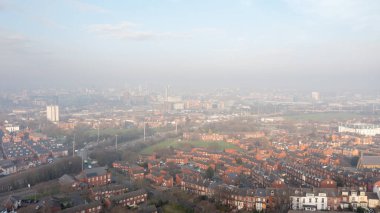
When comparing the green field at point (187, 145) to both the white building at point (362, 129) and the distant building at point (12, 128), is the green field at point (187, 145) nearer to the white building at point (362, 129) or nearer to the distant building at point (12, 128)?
the white building at point (362, 129)

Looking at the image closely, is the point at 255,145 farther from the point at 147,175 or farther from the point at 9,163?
the point at 9,163

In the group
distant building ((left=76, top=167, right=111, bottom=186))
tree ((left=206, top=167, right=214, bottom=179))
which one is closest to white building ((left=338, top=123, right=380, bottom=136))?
tree ((left=206, top=167, right=214, bottom=179))

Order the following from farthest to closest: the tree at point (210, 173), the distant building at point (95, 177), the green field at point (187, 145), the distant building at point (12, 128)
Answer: the distant building at point (12, 128) < the green field at point (187, 145) < the tree at point (210, 173) < the distant building at point (95, 177)

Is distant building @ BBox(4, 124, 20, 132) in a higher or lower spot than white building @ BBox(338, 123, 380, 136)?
higher

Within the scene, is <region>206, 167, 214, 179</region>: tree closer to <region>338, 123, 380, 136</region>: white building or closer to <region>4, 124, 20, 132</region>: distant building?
<region>338, 123, 380, 136</region>: white building

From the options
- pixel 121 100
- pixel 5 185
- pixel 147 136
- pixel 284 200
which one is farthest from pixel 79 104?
pixel 284 200

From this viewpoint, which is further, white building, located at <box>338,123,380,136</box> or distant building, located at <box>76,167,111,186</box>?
white building, located at <box>338,123,380,136</box>

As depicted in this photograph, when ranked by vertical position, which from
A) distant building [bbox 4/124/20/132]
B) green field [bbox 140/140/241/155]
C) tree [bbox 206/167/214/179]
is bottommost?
green field [bbox 140/140/241/155]

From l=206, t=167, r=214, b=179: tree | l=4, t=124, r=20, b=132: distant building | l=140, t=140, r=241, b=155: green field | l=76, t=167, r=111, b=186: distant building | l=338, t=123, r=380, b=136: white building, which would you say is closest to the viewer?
l=76, t=167, r=111, b=186: distant building

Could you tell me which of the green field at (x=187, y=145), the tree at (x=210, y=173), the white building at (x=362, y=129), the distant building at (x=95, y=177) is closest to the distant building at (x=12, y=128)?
the green field at (x=187, y=145)

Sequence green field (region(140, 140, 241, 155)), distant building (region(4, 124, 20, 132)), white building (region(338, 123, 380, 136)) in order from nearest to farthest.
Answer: green field (region(140, 140, 241, 155)), white building (region(338, 123, 380, 136)), distant building (region(4, 124, 20, 132))

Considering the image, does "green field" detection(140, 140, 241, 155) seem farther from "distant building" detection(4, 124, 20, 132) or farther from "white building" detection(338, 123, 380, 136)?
"distant building" detection(4, 124, 20, 132)

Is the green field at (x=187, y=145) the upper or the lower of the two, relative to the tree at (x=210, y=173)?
lower
